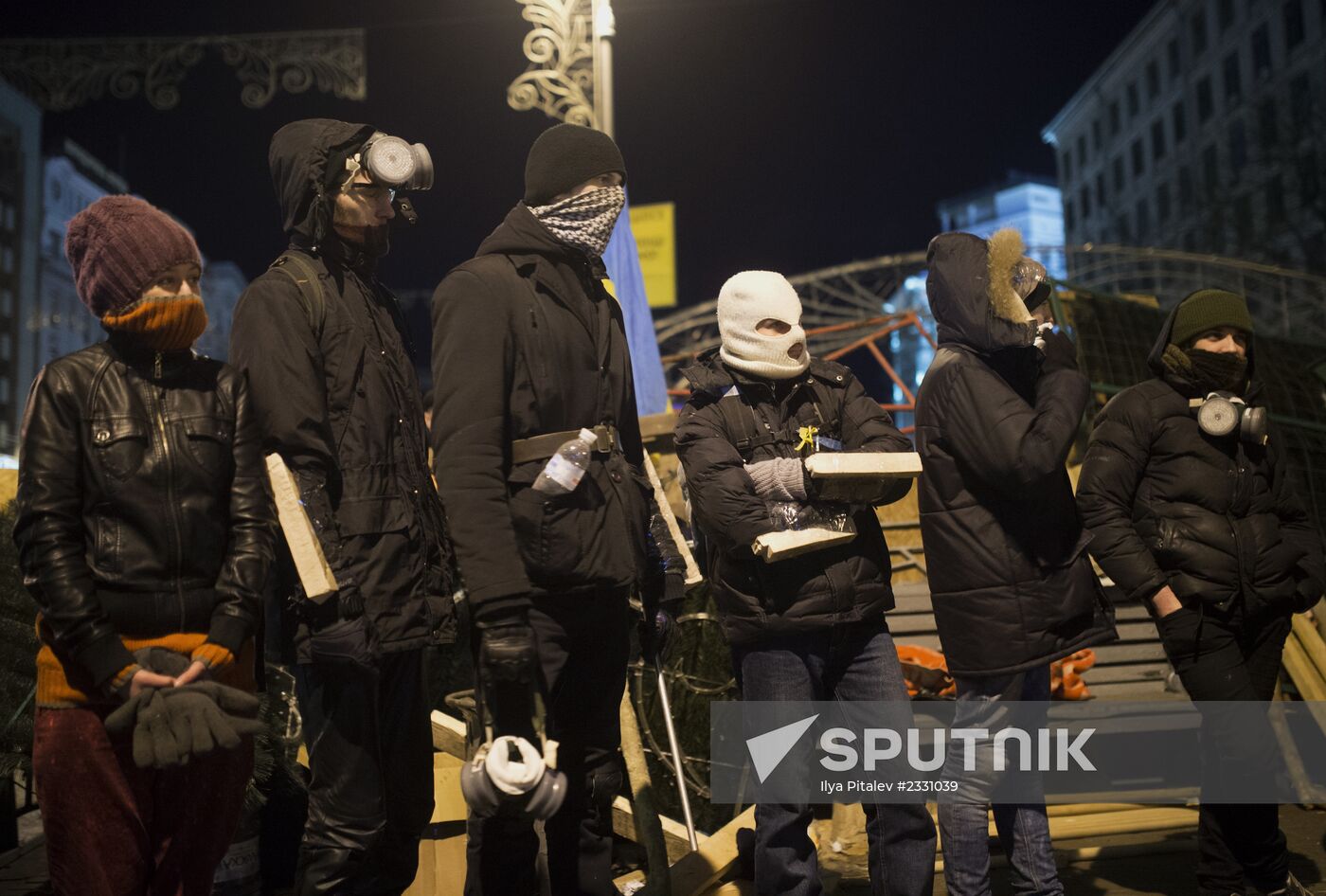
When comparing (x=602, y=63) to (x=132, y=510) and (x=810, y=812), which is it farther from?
(x=132, y=510)

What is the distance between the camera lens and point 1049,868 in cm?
387

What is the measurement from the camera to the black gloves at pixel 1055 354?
13.7 feet

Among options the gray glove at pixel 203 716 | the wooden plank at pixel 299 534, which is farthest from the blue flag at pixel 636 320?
the gray glove at pixel 203 716

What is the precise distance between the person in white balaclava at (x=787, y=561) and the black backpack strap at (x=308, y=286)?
1.23 m

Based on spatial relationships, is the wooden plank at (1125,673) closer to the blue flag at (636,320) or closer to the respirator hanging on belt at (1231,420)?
the respirator hanging on belt at (1231,420)

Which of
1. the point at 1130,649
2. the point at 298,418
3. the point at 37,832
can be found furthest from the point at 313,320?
the point at 1130,649

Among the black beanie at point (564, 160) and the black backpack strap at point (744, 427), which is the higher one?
the black beanie at point (564, 160)

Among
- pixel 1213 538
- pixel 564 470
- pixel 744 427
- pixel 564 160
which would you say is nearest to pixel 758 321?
pixel 744 427

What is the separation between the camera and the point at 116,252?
2992 millimetres

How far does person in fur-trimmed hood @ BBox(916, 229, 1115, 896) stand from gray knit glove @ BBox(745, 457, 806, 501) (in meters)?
0.50

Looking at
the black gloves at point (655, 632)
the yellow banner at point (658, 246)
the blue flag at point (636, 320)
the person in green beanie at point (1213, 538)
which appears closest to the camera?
the black gloves at point (655, 632)

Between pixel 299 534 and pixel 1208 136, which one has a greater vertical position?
pixel 1208 136

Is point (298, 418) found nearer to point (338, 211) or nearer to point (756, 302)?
point (338, 211)

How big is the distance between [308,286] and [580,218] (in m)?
0.75
